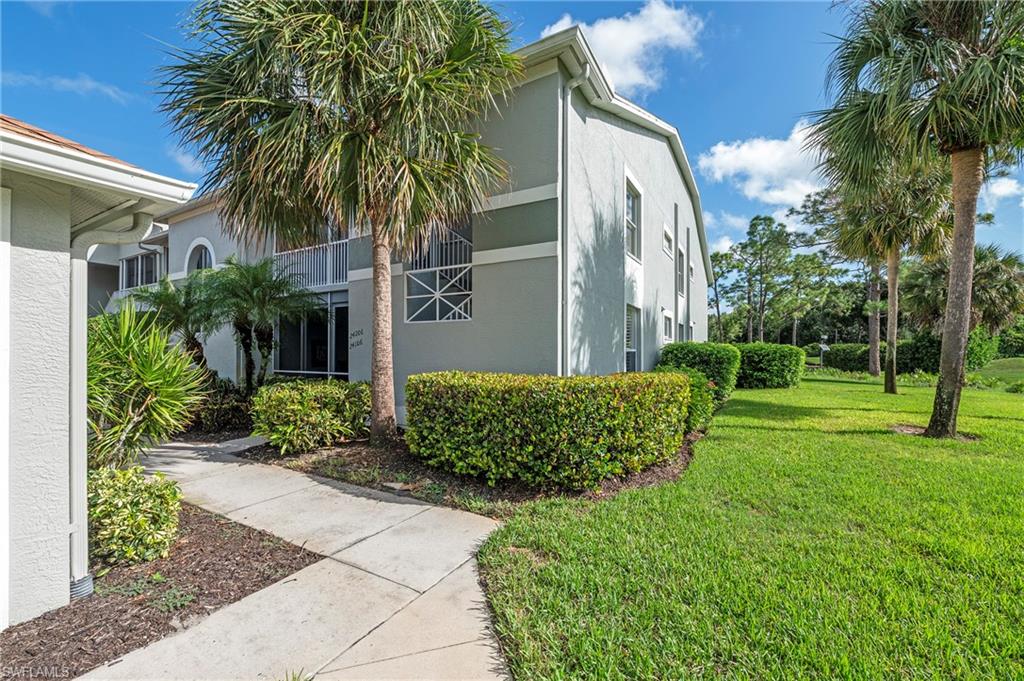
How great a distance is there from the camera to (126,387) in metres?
4.24

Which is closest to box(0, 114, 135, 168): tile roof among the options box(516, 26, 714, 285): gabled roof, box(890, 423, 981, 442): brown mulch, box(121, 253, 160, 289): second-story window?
box(516, 26, 714, 285): gabled roof

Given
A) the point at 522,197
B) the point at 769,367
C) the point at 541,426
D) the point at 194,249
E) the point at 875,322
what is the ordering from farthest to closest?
the point at 875,322
the point at 769,367
the point at 194,249
the point at 522,197
the point at 541,426

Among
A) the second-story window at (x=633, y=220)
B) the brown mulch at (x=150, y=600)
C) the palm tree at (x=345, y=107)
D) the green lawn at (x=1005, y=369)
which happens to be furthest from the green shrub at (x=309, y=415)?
the green lawn at (x=1005, y=369)

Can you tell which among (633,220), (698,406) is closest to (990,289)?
(633,220)

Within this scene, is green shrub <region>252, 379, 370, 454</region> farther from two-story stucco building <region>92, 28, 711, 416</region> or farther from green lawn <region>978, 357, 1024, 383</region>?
green lawn <region>978, 357, 1024, 383</region>

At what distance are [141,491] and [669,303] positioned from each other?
1410 centimetres

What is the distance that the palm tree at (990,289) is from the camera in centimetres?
1700

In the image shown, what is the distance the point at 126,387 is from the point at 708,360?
1278 cm

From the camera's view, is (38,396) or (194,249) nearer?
(38,396)

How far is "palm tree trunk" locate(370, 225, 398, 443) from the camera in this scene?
6.85 metres

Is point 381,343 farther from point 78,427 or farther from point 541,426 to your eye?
point 78,427

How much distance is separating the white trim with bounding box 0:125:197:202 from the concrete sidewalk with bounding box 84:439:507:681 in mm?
2888

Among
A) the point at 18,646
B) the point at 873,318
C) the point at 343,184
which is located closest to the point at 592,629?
the point at 18,646

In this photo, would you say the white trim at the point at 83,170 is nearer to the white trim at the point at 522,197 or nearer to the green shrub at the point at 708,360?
the white trim at the point at 522,197
